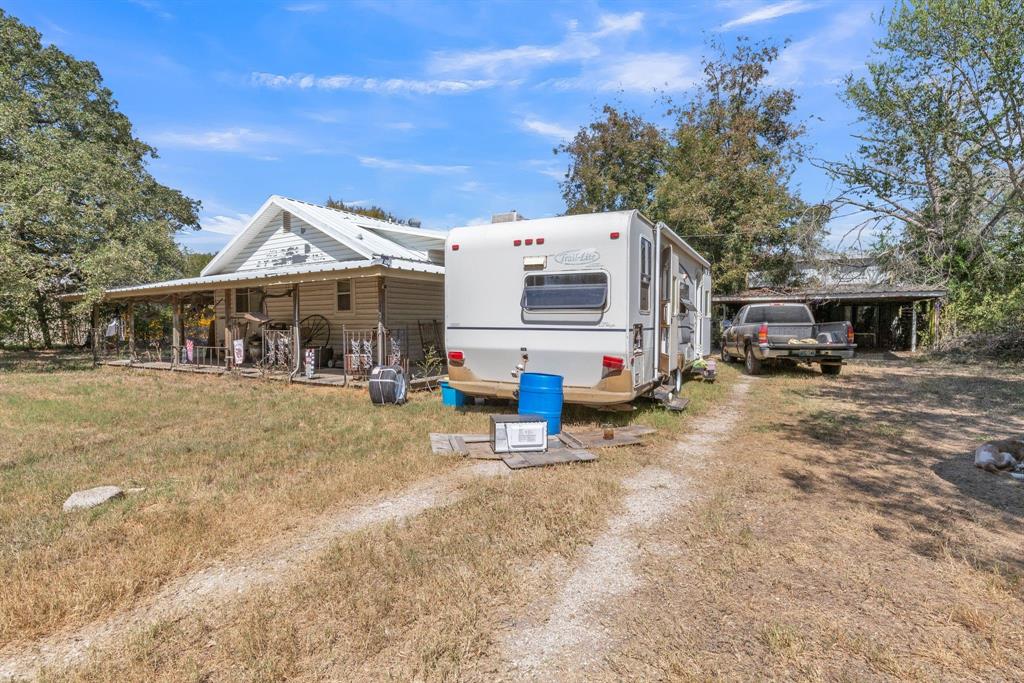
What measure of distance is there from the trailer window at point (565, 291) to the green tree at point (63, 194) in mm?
14411

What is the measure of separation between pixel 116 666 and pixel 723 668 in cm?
290

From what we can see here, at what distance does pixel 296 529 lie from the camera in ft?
13.8

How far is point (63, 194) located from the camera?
15359mm

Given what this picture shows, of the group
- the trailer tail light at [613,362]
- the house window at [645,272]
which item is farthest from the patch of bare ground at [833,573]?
the house window at [645,272]

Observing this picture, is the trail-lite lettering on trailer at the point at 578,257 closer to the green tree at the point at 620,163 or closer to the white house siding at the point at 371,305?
the white house siding at the point at 371,305

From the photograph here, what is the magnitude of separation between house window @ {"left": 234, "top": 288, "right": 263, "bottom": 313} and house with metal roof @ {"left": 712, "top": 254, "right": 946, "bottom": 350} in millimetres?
18160

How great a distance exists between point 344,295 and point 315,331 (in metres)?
1.42

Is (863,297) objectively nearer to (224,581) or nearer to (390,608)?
(390,608)

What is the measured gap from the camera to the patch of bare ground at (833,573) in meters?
2.58

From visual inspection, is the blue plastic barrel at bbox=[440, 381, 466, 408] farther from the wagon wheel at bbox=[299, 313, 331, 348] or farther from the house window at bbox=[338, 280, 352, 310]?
the wagon wheel at bbox=[299, 313, 331, 348]

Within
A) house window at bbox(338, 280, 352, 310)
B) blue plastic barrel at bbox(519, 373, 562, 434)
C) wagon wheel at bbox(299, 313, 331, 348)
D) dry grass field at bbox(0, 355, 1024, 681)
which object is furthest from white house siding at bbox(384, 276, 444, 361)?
blue plastic barrel at bbox(519, 373, 562, 434)

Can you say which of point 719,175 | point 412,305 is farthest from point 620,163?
point 412,305

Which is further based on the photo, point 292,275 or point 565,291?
point 292,275

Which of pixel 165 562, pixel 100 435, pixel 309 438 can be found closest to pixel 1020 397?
pixel 309 438
